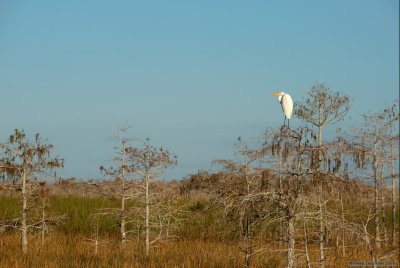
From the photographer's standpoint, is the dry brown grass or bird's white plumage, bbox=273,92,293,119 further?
the dry brown grass

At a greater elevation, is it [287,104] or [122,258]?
[287,104]

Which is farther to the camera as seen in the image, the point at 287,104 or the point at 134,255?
the point at 134,255

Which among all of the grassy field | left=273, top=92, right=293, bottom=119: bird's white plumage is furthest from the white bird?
the grassy field

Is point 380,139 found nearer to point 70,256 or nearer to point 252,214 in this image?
point 252,214

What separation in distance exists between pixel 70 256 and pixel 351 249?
1304 cm

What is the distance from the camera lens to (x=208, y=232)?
22875 mm

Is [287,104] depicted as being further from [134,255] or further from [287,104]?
[134,255]

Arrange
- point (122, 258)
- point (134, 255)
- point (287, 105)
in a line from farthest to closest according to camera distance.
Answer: point (134, 255)
point (122, 258)
point (287, 105)

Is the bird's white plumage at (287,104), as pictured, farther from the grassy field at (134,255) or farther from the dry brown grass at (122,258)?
the dry brown grass at (122,258)

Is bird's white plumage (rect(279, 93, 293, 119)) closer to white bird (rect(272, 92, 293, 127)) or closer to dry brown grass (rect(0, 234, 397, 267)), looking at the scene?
white bird (rect(272, 92, 293, 127))

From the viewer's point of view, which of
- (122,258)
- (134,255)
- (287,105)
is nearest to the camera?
(287,105)

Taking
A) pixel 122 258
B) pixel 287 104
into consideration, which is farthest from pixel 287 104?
pixel 122 258

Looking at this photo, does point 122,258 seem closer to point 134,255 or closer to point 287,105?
point 134,255

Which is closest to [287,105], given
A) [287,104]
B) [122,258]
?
[287,104]
